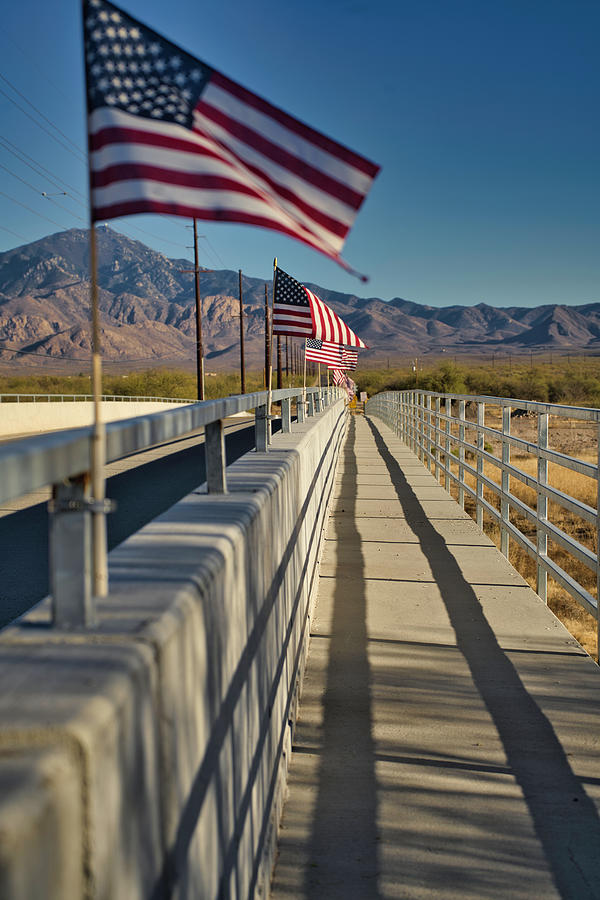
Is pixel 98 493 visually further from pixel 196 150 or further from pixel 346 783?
pixel 346 783

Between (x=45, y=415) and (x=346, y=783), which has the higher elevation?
(x=45, y=415)

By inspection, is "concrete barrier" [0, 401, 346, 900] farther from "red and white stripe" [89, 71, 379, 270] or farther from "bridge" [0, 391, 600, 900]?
"red and white stripe" [89, 71, 379, 270]

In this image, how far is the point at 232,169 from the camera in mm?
3592

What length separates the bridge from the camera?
156 cm

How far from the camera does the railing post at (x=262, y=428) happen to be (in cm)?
556

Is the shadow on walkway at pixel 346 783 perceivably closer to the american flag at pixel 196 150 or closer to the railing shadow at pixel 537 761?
the railing shadow at pixel 537 761

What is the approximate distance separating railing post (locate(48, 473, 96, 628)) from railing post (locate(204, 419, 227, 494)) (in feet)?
5.88

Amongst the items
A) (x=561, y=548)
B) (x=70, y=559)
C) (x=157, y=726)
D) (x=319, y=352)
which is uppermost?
(x=319, y=352)

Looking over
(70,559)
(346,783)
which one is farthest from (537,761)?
(70,559)

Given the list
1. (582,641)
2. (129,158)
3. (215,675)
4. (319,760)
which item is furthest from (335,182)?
(582,641)

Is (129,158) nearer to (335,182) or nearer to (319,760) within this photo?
(335,182)

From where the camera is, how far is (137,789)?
1.69 m

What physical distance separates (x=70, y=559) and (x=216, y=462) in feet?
6.04

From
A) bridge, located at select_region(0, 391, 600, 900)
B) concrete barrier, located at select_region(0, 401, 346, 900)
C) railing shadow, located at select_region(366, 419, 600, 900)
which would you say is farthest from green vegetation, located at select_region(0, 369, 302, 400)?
concrete barrier, located at select_region(0, 401, 346, 900)
